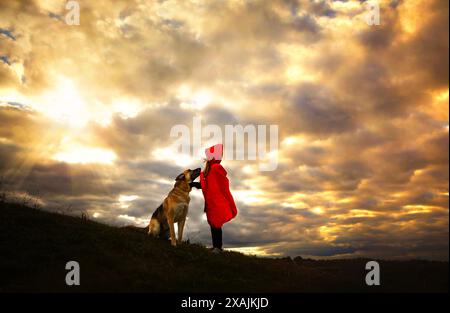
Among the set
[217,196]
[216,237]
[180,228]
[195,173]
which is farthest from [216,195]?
[180,228]

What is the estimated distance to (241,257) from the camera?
15.6 m

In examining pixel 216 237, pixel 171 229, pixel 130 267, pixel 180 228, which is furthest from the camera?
pixel 216 237

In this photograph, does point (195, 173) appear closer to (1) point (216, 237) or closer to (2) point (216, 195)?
(2) point (216, 195)

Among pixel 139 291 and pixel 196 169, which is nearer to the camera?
pixel 139 291

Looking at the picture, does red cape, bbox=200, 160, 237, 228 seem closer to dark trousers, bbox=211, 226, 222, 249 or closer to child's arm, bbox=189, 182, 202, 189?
child's arm, bbox=189, 182, 202, 189

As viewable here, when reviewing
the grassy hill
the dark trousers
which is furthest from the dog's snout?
the grassy hill

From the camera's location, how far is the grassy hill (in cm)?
1061

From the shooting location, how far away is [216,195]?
16062 millimetres

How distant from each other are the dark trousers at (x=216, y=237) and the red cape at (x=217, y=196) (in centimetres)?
26

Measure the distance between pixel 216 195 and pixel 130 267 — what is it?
5507mm

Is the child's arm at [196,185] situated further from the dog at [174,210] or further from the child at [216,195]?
the child at [216,195]
